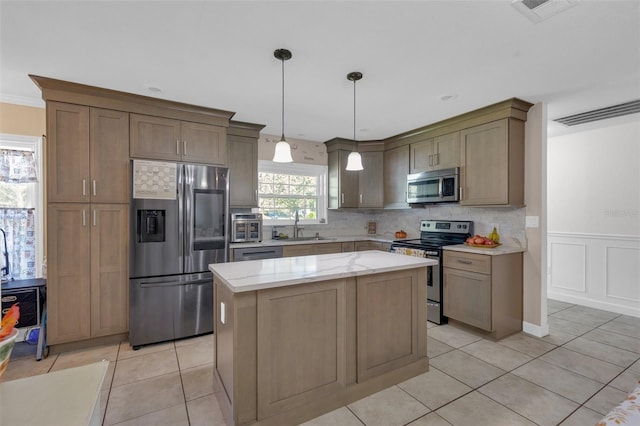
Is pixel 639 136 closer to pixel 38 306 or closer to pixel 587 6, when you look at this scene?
pixel 587 6

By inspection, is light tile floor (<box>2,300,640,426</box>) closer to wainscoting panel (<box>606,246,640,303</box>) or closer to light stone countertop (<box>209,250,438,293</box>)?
wainscoting panel (<box>606,246,640,303</box>)

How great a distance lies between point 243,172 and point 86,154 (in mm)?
1680

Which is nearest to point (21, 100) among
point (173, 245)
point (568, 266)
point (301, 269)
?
point (173, 245)

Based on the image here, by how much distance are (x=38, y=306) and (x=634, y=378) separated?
16.9 feet

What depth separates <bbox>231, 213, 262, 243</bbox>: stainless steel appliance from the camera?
3.86 metres

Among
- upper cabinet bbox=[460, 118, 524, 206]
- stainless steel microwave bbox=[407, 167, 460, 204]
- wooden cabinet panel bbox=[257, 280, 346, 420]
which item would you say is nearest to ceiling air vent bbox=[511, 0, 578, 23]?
upper cabinet bbox=[460, 118, 524, 206]

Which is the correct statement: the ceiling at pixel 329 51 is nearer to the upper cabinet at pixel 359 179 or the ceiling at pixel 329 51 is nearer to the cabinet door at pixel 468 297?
the upper cabinet at pixel 359 179

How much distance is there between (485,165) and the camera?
348 cm

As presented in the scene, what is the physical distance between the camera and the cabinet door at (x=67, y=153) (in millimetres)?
2768

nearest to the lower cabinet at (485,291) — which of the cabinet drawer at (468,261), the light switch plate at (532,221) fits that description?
the cabinet drawer at (468,261)

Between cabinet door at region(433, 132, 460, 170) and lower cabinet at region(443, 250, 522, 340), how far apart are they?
116 cm

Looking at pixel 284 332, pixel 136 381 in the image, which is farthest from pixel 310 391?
pixel 136 381

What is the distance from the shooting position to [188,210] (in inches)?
125

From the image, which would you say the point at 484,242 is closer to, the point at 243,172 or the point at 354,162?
the point at 354,162
